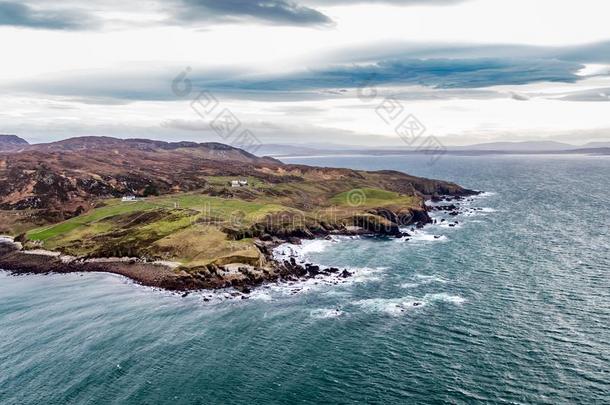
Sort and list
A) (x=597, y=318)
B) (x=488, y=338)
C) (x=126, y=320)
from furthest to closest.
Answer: (x=126, y=320) → (x=597, y=318) → (x=488, y=338)

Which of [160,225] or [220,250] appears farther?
[160,225]

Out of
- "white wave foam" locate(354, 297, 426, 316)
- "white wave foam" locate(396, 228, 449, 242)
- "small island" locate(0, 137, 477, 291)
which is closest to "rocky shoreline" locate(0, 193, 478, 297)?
"small island" locate(0, 137, 477, 291)

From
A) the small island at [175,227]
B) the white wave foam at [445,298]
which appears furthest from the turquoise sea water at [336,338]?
the small island at [175,227]

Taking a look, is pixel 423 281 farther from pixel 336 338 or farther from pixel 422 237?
pixel 422 237

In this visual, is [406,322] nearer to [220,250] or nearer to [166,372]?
[166,372]

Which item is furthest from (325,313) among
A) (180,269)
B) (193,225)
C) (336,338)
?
(193,225)

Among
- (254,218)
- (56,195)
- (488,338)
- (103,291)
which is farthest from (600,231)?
(56,195)

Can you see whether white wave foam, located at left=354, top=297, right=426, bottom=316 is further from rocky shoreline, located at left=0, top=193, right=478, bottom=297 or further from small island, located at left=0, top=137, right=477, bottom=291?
small island, located at left=0, top=137, right=477, bottom=291
